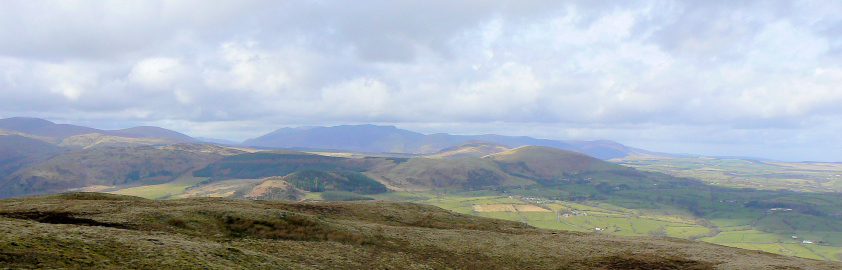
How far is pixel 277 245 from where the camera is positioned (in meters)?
39.4

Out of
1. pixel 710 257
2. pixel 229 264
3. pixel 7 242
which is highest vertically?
pixel 7 242

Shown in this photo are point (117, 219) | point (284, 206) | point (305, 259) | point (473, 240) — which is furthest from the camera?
point (284, 206)

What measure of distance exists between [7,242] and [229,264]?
12614 millimetres

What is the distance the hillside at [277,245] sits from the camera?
26.7 metres

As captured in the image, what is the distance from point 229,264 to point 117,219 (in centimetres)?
1895

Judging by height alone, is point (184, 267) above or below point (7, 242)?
below

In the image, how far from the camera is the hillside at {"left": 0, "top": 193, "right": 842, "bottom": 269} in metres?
26.7

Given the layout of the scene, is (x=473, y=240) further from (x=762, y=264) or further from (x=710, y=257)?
(x=762, y=264)

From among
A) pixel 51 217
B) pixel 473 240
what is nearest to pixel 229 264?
pixel 51 217

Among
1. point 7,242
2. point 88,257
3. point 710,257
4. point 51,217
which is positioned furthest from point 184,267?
point 710,257

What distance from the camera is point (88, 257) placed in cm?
2494

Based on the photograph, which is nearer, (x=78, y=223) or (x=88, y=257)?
(x=88, y=257)

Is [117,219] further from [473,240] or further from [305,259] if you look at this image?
[473,240]

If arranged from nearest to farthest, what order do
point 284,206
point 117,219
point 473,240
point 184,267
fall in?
point 184,267 → point 117,219 → point 473,240 → point 284,206
